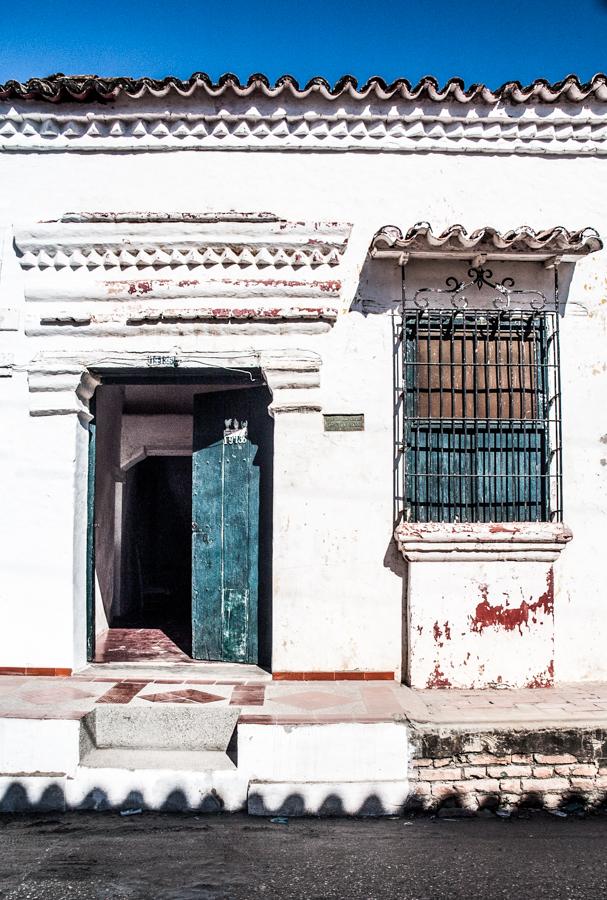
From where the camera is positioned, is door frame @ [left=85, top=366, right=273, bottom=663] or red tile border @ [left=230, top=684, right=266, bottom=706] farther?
door frame @ [left=85, top=366, right=273, bottom=663]

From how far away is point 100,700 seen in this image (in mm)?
5535

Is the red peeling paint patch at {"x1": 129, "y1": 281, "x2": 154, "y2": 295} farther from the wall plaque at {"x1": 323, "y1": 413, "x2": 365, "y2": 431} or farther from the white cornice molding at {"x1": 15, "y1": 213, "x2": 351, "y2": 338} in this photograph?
the wall plaque at {"x1": 323, "y1": 413, "x2": 365, "y2": 431}

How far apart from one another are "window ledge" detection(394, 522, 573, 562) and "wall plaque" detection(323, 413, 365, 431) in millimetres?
825

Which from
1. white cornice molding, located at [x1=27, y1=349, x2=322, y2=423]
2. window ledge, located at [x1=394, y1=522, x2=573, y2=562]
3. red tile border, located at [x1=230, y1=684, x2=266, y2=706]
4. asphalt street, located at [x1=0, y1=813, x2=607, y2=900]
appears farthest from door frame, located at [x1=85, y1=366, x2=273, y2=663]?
asphalt street, located at [x1=0, y1=813, x2=607, y2=900]

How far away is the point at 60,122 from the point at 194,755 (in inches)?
188

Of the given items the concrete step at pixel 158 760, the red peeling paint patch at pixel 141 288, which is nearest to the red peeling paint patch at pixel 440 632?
the concrete step at pixel 158 760

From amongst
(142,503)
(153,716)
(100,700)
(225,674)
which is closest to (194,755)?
(153,716)

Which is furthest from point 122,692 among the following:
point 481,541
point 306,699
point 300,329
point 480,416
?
point 480,416

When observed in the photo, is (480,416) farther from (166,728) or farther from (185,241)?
(166,728)

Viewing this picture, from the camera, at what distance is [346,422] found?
6258mm

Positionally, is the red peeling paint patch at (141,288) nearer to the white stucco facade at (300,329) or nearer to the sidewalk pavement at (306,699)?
the white stucco facade at (300,329)

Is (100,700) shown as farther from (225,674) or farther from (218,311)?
(218,311)

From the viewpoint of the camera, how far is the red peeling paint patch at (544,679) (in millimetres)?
5961

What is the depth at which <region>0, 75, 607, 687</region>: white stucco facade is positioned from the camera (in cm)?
619
